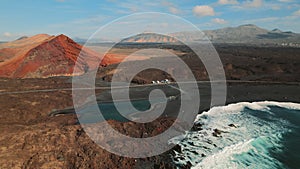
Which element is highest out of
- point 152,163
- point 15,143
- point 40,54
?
point 40,54

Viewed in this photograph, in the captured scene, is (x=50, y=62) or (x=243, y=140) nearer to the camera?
(x=243, y=140)

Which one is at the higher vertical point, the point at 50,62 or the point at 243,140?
the point at 50,62

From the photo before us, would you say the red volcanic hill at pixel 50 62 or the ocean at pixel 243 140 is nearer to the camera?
the ocean at pixel 243 140

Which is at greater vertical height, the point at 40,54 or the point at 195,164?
the point at 40,54

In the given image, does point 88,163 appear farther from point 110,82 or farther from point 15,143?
point 110,82

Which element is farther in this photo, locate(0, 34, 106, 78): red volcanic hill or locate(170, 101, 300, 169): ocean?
locate(0, 34, 106, 78): red volcanic hill

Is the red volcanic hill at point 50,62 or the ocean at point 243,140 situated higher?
the red volcanic hill at point 50,62

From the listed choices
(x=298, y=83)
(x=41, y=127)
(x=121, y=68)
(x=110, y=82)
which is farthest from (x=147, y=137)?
(x=121, y=68)

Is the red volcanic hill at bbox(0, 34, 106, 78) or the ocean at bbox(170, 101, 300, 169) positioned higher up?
the red volcanic hill at bbox(0, 34, 106, 78)
